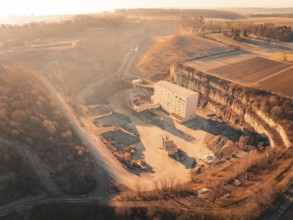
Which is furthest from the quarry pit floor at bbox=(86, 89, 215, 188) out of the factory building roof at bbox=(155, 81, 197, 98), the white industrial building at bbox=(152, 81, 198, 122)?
the factory building roof at bbox=(155, 81, 197, 98)

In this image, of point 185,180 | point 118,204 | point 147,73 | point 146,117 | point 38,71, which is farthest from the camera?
point 147,73

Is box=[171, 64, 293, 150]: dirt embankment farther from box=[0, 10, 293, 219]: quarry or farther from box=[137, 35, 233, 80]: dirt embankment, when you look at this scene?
box=[137, 35, 233, 80]: dirt embankment

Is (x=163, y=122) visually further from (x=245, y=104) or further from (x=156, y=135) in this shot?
(x=245, y=104)

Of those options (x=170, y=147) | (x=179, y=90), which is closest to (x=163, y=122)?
(x=179, y=90)

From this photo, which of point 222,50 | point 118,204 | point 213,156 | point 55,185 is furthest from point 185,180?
point 222,50

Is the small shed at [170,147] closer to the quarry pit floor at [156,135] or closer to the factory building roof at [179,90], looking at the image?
the quarry pit floor at [156,135]

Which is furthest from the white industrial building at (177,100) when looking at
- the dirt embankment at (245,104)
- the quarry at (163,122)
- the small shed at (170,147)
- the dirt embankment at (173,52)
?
the dirt embankment at (173,52)

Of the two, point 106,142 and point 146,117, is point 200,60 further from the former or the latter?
point 106,142
